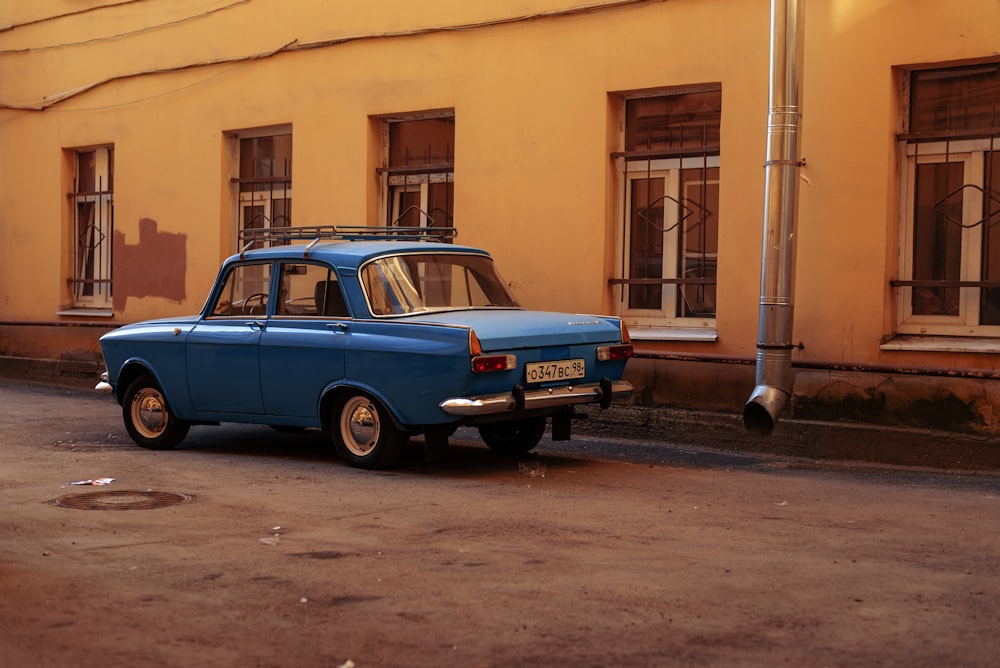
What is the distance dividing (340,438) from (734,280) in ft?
12.9

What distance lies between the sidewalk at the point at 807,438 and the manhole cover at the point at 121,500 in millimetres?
4867

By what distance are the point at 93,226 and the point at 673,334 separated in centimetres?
985

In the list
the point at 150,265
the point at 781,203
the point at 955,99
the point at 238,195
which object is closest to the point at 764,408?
the point at 781,203

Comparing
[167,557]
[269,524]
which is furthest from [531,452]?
[167,557]

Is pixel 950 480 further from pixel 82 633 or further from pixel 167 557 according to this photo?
pixel 82 633

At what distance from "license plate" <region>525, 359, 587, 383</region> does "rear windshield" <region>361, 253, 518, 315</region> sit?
3.10ft

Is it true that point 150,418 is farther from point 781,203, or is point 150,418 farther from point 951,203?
point 951,203

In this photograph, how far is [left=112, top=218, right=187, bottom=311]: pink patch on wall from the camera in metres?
17.2

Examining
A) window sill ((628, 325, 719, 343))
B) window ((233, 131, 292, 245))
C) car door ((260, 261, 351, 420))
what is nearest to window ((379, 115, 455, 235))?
window ((233, 131, 292, 245))

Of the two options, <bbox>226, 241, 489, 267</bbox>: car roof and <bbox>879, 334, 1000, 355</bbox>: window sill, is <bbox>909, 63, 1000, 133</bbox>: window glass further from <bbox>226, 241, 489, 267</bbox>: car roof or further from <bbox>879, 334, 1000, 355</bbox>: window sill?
<bbox>226, 241, 489, 267</bbox>: car roof

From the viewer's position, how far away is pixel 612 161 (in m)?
12.9

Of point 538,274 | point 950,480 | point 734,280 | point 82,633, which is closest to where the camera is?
point 82,633

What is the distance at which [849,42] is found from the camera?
11172mm

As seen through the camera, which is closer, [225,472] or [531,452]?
[225,472]
